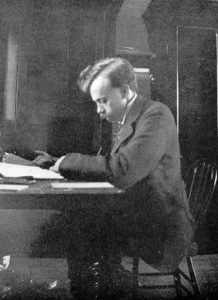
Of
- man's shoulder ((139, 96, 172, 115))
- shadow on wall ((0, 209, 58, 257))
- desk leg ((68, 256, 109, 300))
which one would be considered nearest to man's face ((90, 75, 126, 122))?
man's shoulder ((139, 96, 172, 115))

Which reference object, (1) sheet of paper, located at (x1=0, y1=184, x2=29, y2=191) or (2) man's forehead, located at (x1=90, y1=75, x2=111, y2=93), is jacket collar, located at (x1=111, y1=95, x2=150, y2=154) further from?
(1) sheet of paper, located at (x1=0, y1=184, x2=29, y2=191)

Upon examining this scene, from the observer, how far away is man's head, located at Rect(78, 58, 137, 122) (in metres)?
1.47

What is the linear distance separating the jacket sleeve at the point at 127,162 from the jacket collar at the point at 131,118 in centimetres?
7

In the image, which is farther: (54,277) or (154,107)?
(54,277)

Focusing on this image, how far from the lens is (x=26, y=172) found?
1.42m

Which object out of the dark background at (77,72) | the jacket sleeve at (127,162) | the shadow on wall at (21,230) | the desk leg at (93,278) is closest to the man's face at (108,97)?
the jacket sleeve at (127,162)

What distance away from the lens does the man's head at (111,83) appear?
4.82 ft

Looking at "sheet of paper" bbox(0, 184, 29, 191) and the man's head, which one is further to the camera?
the man's head

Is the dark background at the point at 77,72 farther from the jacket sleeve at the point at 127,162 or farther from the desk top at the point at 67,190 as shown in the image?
the desk top at the point at 67,190

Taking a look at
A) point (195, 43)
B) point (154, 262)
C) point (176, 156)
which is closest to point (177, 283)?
point (154, 262)

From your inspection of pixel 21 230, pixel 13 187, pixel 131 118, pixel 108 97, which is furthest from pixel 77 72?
pixel 13 187

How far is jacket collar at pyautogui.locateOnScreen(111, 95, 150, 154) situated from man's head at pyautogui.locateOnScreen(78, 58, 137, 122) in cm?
8

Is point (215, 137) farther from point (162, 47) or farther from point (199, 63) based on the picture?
point (162, 47)

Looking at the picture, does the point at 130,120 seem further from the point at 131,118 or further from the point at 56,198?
the point at 56,198
